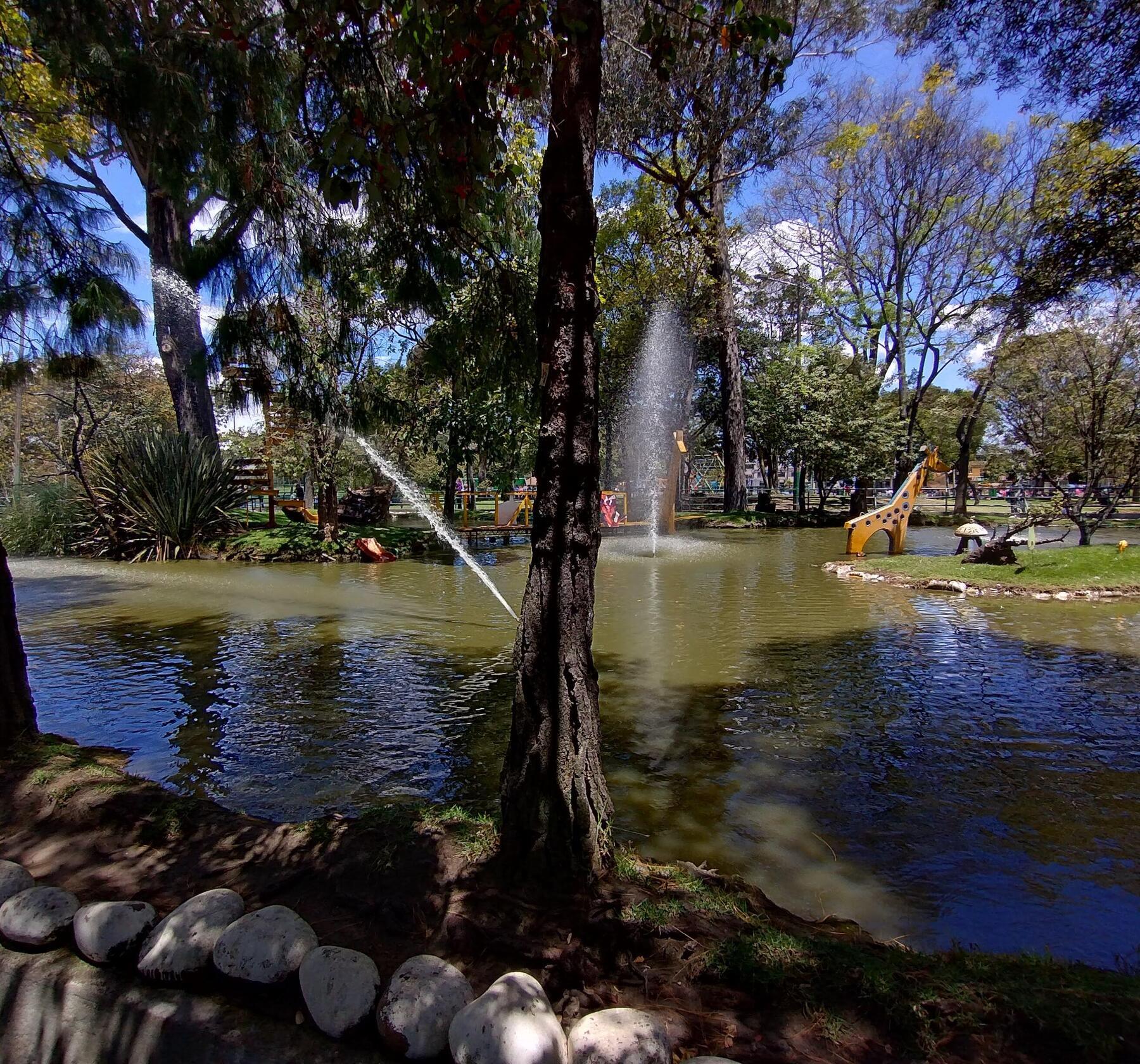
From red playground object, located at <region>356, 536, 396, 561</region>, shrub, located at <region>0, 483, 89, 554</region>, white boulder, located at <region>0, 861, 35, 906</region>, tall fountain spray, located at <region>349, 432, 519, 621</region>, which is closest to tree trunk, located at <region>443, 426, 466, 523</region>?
tall fountain spray, located at <region>349, 432, 519, 621</region>

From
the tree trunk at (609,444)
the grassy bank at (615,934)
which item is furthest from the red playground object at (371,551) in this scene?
the tree trunk at (609,444)

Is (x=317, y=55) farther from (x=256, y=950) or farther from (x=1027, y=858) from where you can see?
(x=1027, y=858)

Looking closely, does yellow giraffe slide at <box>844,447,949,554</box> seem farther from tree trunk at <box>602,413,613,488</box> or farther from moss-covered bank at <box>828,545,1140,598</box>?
tree trunk at <box>602,413,613,488</box>

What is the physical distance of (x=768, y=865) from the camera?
3316mm

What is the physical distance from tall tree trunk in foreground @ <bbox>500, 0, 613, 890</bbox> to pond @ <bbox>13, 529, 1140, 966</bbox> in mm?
Answer: 1022

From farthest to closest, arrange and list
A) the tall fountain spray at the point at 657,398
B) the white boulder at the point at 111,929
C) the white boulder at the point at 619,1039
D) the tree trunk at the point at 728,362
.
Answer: the tall fountain spray at the point at 657,398
the tree trunk at the point at 728,362
the white boulder at the point at 111,929
the white boulder at the point at 619,1039

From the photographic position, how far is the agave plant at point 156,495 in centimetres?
1406

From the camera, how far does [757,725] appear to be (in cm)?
507

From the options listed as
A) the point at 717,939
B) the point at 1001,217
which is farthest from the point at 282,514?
the point at 1001,217

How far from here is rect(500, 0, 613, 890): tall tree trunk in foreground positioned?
256cm

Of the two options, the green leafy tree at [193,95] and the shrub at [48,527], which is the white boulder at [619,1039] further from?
the shrub at [48,527]

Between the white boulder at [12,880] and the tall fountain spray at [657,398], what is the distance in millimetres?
19193

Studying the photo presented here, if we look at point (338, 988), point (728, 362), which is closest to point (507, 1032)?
point (338, 988)

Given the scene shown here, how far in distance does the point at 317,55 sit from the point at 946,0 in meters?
4.24
